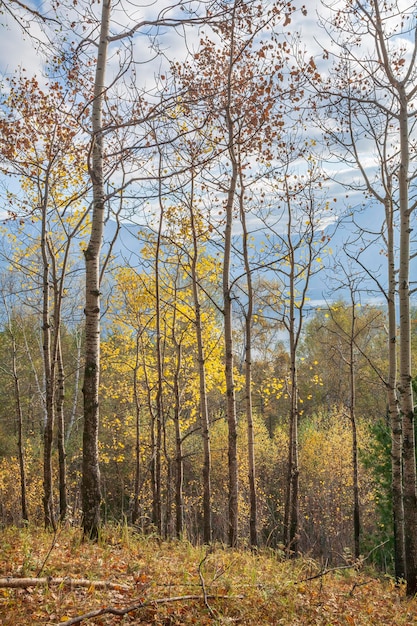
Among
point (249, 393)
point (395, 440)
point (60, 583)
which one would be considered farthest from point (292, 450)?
point (60, 583)

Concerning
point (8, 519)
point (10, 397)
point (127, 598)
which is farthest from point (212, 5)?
point (8, 519)

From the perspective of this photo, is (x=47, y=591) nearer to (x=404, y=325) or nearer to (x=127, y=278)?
(x=404, y=325)

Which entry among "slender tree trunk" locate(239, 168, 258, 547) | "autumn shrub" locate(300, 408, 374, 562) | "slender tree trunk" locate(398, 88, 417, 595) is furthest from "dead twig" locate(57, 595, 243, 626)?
"autumn shrub" locate(300, 408, 374, 562)

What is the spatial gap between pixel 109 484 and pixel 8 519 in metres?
5.19

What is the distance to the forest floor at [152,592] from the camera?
3481mm

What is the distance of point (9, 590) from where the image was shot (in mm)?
3541

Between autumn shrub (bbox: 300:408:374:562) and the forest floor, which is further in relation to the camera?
autumn shrub (bbox: 300:408:374:562)

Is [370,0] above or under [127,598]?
above

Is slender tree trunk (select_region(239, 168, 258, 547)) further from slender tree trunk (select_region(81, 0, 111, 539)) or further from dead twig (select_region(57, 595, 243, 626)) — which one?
dead twig (select_region(57, 595, 243, 626))

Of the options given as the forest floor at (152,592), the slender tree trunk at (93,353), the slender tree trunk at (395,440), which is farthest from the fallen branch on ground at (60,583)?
the slender tree trunk at (395,440)

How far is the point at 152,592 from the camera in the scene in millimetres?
3803

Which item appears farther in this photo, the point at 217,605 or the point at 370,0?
the point at 370,0

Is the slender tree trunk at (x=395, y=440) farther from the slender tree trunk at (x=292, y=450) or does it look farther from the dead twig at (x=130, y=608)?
the dead twig at (x=130, y=608)

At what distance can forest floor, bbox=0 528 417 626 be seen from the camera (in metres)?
3.48
